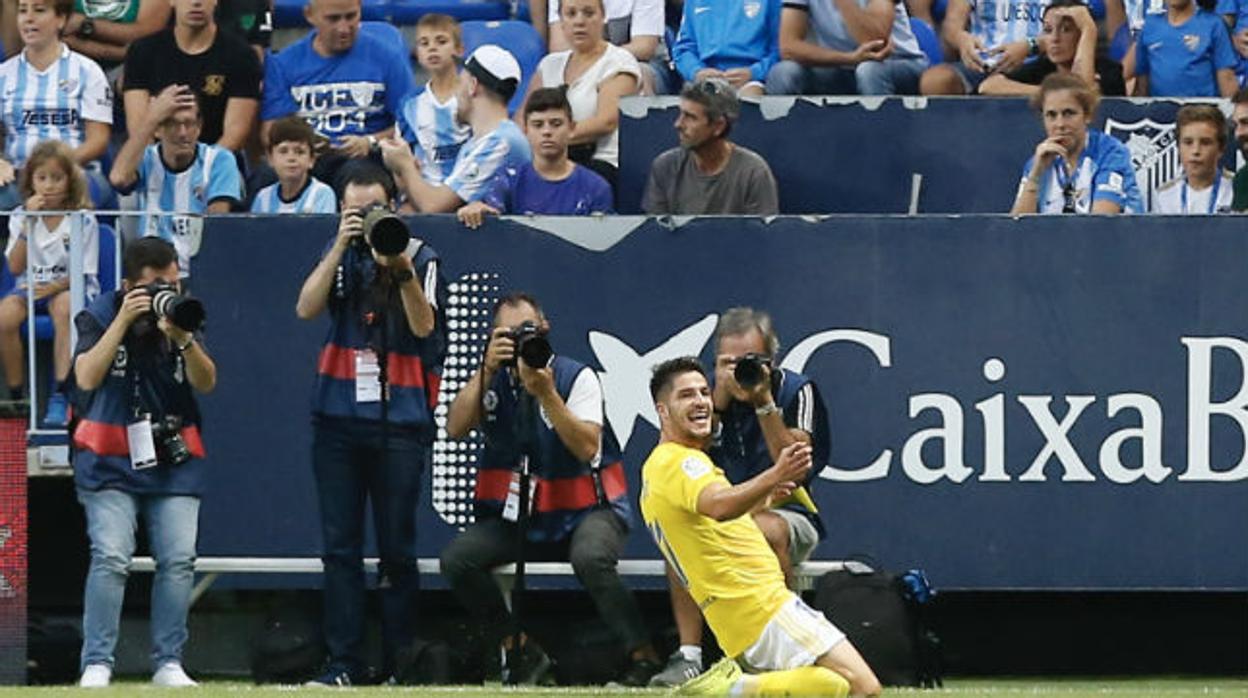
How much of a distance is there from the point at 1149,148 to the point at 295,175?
159 inches

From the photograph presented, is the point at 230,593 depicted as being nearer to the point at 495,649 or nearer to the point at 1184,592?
the point at 495,649

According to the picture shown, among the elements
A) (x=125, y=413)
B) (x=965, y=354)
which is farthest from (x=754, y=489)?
(x=125, y=413)

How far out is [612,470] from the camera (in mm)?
11211

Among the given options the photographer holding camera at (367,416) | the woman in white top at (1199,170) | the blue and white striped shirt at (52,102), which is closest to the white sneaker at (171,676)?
the photographer holding camera at (367,416)

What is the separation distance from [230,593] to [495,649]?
1884mm

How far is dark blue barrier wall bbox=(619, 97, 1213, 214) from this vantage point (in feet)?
40.4

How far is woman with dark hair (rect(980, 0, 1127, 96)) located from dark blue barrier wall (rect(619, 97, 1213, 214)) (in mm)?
762

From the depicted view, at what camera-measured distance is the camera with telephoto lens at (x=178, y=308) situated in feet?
35.1

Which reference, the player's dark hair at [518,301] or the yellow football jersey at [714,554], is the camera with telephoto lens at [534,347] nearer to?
the player's dark hair at [518,301]

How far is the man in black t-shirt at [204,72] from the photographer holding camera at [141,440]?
238cm

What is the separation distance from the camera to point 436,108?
43.4 feet

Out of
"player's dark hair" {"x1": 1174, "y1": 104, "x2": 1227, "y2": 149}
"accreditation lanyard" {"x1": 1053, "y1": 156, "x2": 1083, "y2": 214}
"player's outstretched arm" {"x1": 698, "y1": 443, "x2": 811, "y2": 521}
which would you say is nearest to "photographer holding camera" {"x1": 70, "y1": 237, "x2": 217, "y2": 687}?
"player's outstretched arm" {"x1": 698, "y1": 443, "x2": 811, "y2": 521}

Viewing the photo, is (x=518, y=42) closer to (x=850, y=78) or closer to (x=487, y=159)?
→ (x=487, y=159)

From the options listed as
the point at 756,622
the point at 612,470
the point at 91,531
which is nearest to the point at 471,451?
the point at 612,470
